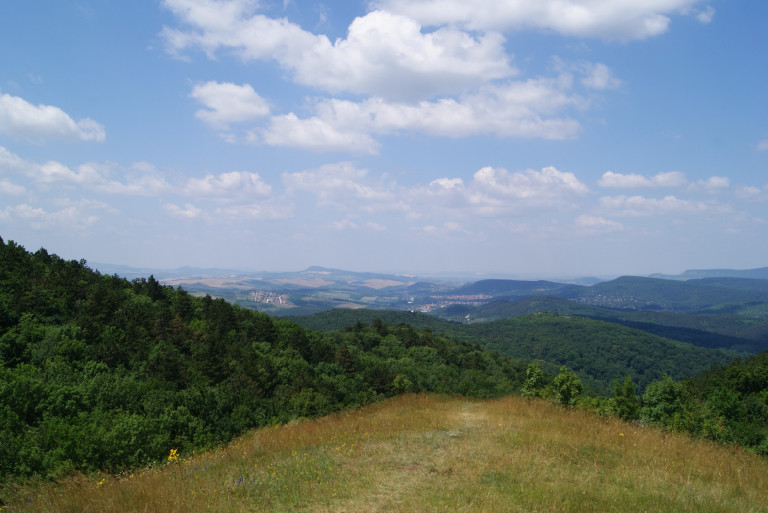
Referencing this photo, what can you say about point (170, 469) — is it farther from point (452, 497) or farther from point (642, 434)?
point (642, 434)

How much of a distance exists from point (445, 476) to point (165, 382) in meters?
20.0

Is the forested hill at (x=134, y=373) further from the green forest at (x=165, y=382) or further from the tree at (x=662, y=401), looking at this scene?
the tree at (x=662, y=401)

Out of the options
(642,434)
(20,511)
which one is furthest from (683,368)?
(20,511)

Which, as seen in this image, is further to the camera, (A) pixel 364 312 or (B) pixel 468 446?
(A) pixel 364 312

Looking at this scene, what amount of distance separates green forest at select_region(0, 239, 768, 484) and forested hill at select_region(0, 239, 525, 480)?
0.24ft

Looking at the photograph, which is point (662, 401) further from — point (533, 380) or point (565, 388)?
point (533, 380)

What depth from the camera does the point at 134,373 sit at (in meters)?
21.6

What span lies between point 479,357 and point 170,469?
68.7 m

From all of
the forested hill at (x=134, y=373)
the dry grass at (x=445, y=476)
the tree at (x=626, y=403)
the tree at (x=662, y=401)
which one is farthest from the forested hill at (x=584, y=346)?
the dry grass at (x=445, y=476)

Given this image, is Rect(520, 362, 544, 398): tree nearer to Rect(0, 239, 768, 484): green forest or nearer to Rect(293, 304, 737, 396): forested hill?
Rect(0, 239, 768, 484): green forest

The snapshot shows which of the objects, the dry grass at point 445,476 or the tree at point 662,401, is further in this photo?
the tree at point 662,401

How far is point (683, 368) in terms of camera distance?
125562 millimetres

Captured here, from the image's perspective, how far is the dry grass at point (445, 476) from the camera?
570cm

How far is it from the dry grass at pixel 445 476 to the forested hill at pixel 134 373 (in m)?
2.62
